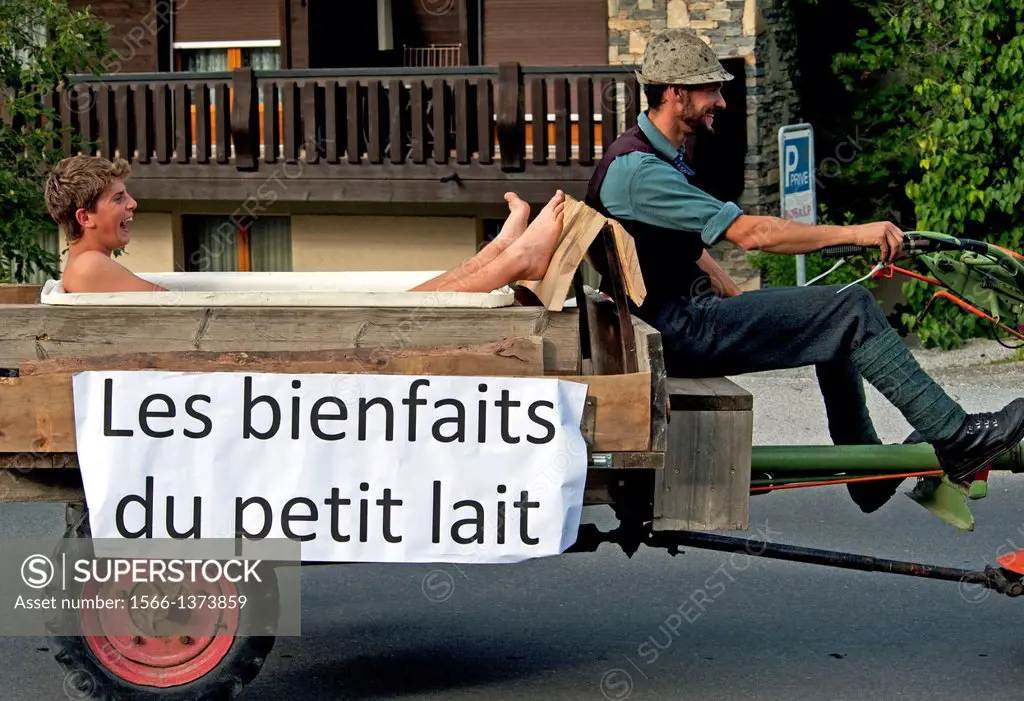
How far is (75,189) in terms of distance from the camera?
206 inches

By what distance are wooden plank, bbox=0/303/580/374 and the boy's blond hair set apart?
0.69 metres

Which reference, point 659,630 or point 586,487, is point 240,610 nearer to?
point 586,487

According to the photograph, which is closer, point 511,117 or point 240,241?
point 511,117

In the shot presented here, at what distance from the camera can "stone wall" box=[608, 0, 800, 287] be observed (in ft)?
44.7

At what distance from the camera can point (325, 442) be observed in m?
4.60

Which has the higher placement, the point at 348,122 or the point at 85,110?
the point at 85,110

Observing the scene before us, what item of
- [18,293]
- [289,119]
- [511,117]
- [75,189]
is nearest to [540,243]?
[75,189]

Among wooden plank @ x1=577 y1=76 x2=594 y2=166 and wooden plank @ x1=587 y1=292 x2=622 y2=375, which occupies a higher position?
wooden plank @ x1=577 y1=76 x2=594 y2=166

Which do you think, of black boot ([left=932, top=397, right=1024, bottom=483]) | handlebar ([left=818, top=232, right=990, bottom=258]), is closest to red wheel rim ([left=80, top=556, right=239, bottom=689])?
handlebar ([left=818, top=232, right=990, bottom=258])

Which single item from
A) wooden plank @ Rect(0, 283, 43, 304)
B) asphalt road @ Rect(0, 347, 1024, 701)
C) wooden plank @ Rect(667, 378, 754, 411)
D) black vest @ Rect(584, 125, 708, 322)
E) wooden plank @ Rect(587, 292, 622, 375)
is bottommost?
asphalt road @ Rect(0, 347, 1024, 701)

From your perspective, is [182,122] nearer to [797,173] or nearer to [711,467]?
[797,173]

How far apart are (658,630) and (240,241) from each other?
10624mm

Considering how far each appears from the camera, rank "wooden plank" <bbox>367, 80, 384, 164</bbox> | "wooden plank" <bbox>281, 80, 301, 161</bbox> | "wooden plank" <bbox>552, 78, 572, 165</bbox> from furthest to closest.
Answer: "wooden plank" <bbox>281, 80, 301, 161</bbox>
"wooden plank" <bbox>367, 80, 384, 164</bbox>
"wooden plank" <bbox>552, 78, 572, 165</bbox>

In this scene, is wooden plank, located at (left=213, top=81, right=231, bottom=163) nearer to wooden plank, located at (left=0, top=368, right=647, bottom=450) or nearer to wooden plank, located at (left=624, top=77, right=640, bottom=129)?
wooden plank, located at (left=624, top=77, right=640, bottom=129)
